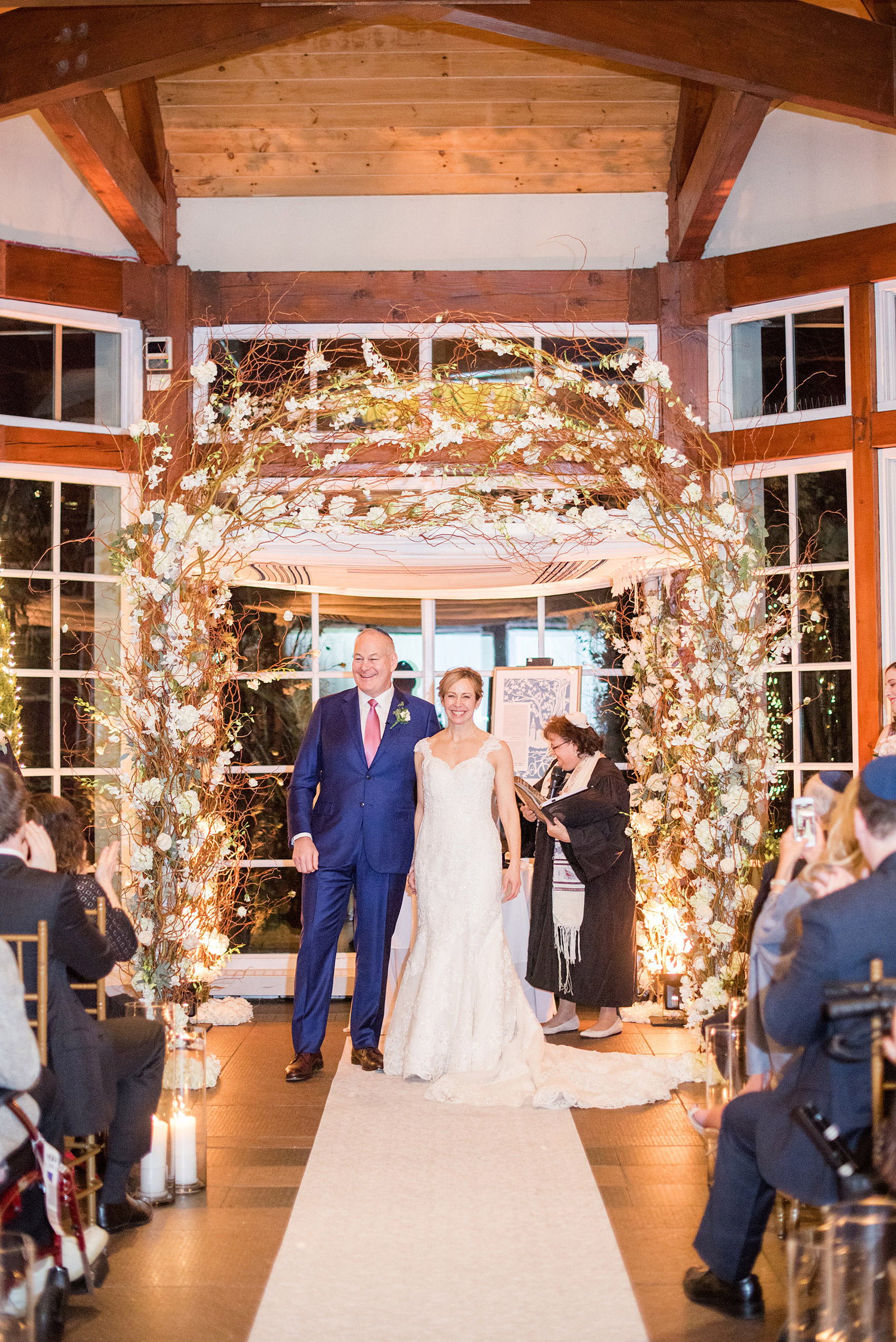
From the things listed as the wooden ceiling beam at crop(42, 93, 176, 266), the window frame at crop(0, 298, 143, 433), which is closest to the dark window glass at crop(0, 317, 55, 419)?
the window frame at crop(0, 298, 143, 433)

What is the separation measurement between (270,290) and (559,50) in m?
2.06

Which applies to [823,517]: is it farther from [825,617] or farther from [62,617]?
[62,617]

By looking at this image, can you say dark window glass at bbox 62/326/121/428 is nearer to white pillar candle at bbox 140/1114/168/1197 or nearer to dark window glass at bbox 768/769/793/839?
dark window glass at bbox 768/769/793/839

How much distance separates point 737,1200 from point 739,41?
4723mm

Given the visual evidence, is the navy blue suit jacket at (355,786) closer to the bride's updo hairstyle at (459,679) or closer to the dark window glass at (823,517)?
the bride's updo hairstyle at (459,679)

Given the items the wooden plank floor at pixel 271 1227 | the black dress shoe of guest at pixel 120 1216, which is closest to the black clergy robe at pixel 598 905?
the wooden plank floor at pixel 271 1227

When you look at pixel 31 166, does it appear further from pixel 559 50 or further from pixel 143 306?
pixel 559 50

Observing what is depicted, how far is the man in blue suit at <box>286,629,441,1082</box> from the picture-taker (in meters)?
5.48

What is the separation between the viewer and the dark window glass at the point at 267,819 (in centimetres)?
746

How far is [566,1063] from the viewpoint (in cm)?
537

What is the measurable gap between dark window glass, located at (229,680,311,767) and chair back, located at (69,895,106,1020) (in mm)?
3698

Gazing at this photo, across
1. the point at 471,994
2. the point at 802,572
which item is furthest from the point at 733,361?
the point at 471,994

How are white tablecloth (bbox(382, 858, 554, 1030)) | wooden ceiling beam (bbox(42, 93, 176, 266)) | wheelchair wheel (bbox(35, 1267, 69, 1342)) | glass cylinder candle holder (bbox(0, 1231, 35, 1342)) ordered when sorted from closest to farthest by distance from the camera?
1. glass cylinder candle holder (bbox(0, 1231, 35, 1342))
2. wheelchair wheel (bbox(35, 1267, 69, 1342))
3. wooden ceiling beam (bbox(42, 93, 176, 266))
4. white tablecloth (bbox(382, 858, 554, 1030))

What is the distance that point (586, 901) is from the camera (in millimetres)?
6059
